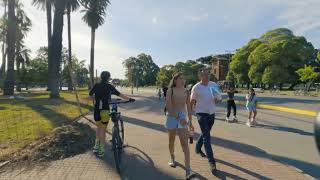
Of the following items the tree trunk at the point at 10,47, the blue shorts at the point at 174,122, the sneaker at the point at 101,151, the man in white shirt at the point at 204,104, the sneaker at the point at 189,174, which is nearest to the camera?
the sneaker at the point at 189,174

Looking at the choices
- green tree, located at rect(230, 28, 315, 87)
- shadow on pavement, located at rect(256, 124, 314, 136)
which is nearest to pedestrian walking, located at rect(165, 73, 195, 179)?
shadow on pavement, located at rect(256, 124, 314, 136)

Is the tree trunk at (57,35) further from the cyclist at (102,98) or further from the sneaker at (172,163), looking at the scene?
the sneaker at (172,163)

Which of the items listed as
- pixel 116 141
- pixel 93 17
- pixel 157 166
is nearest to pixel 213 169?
pixel 157 166

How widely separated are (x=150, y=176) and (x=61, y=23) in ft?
75.9

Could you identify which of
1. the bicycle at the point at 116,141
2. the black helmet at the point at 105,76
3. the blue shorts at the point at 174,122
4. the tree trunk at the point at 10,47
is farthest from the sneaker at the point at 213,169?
the tree trunk at the point at 10,47

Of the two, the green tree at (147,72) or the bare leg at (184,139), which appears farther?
the green tree at (147,72)

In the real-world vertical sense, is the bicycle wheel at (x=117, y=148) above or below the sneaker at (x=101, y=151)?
above

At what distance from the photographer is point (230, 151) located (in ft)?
31.5

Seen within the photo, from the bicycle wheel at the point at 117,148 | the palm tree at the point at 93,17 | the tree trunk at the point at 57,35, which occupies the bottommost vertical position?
the bicycle wheel at the point at 117,148

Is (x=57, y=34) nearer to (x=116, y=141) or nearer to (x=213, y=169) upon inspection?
(x=116, y=141)

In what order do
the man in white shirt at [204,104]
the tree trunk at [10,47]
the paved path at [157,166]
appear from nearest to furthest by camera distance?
1. the paved path at [157,166]
2. the man in white shirt at [204,104]
3. the tree trunk at [10,47]

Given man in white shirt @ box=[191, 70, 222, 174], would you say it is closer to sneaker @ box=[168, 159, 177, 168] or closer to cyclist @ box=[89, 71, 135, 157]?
sneaker @ box=[168, 159, 177, 168]

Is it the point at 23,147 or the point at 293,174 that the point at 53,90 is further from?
the point at 293,174

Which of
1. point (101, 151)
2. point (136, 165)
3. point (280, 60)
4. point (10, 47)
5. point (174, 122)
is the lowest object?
point (136, 165)
